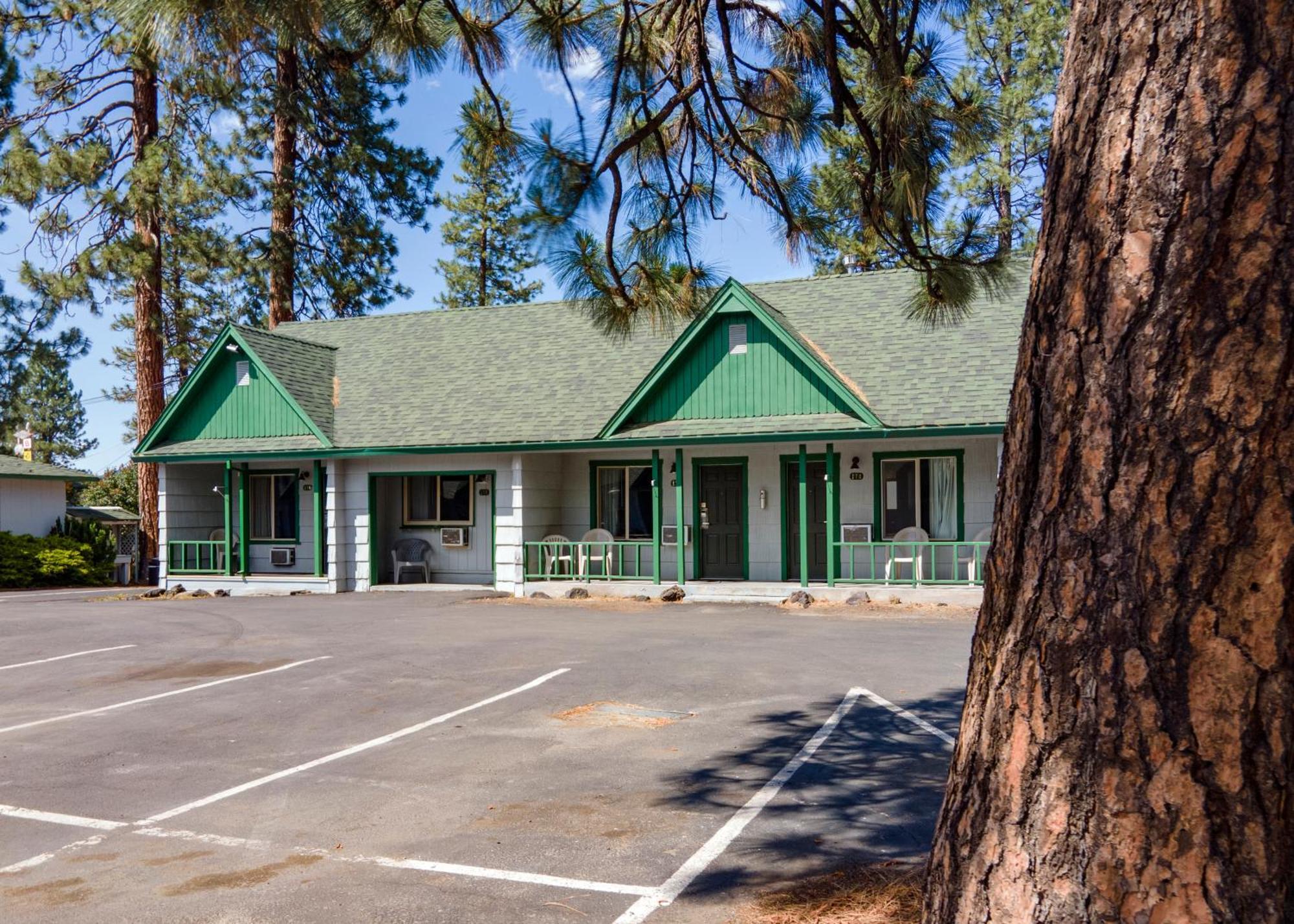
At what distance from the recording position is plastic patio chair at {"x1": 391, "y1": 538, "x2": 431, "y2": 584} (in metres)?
23.0

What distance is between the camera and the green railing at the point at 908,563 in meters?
18.4

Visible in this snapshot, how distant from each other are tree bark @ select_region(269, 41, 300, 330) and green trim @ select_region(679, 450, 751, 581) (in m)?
15.0

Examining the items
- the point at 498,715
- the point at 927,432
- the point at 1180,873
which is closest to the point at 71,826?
the point at 498,715

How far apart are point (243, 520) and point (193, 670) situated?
39.9 ft

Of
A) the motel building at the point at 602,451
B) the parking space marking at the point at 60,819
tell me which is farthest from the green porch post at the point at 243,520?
the parking space marking at the point at 60,819

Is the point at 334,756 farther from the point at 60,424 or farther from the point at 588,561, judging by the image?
the point at 60,424

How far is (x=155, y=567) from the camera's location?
27.9 meters

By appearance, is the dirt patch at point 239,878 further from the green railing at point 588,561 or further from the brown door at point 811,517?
the brown door at point 811,517

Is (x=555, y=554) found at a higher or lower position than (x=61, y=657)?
higher

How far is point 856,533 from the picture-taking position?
19781 mm

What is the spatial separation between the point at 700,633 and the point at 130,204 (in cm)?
2056

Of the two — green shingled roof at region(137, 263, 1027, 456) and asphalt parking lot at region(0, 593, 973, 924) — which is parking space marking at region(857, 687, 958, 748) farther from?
green shingled roof at region(137, 263, 1027, 456)

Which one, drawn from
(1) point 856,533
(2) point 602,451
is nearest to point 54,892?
(1) point 856,533

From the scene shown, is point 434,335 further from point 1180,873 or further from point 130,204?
point 1180,873
